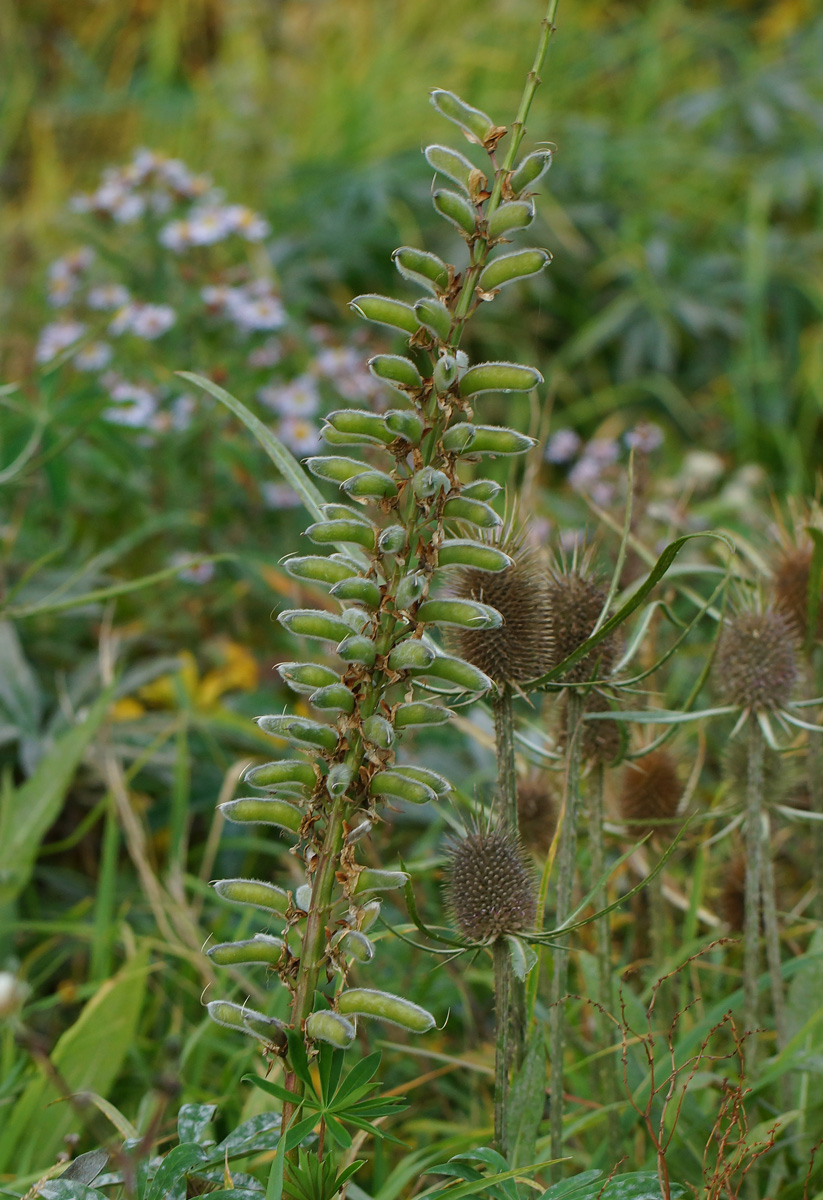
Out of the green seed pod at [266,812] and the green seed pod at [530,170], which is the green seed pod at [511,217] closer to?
the green seed pod at [530,170]

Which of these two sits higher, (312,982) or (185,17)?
(185,17)

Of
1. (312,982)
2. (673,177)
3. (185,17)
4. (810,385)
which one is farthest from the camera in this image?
(185,17)

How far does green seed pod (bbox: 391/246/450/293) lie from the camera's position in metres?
0.77

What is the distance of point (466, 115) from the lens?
80 centimetres

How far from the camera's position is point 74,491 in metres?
2.56

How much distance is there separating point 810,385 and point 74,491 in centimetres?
226

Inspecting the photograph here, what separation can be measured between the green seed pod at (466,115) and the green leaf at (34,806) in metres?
1.01

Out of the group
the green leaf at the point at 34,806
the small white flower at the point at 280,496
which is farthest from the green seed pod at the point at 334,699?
the small white flower at the point at 280,496

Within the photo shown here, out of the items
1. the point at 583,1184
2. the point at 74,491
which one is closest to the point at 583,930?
the point at 583,1184

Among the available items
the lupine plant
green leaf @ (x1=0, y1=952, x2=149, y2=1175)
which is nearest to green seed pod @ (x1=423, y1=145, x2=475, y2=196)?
the lupine plant

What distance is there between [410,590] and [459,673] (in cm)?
7

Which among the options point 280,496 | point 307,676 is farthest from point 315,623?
point 280,496

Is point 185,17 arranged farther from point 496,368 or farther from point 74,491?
Result: point 496,368

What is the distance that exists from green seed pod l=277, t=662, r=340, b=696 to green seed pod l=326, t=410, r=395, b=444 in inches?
6.6
